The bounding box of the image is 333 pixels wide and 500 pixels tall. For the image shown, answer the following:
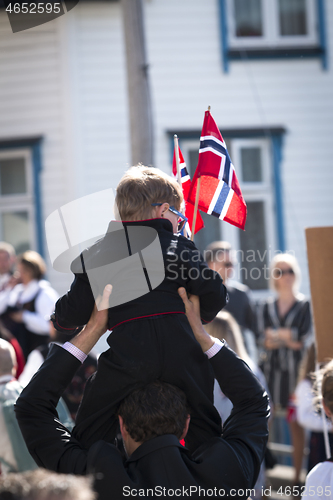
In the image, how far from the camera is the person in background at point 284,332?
16.8 ft

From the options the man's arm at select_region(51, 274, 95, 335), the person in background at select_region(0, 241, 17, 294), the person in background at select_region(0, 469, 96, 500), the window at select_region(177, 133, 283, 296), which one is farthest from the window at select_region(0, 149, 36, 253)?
the person in background at select_region(0, 469, 96, 500)

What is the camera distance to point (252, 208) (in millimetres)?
7883

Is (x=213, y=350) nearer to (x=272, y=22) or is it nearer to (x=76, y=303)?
(x=76, y=303)

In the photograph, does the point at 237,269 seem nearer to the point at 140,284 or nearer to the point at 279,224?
the point at 279,224

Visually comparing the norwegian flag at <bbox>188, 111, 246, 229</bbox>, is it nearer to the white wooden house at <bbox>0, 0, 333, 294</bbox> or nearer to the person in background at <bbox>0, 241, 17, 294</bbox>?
the person in background at <bbox>0, 241, 17, 294</bbox>

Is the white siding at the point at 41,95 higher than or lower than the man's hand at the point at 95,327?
higher

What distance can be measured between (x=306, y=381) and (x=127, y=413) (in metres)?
2.25

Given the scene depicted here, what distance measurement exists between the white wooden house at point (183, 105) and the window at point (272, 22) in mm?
16

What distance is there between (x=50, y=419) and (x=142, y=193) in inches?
34.7

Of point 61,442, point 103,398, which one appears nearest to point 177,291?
point 103,398

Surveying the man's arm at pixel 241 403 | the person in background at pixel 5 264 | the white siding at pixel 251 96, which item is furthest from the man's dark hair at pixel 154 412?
the white siding at pixel 251 96

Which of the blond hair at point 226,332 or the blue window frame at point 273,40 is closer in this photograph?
the blond hair at point 226,332

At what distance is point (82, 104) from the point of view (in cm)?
750

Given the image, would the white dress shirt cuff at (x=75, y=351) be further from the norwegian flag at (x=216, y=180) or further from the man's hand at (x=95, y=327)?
the norwegian flag at (x=216, y=180)
